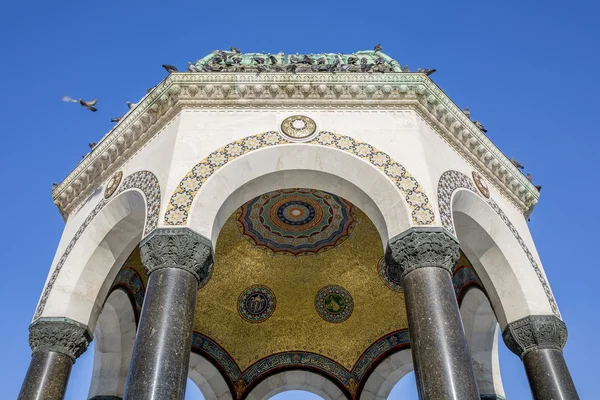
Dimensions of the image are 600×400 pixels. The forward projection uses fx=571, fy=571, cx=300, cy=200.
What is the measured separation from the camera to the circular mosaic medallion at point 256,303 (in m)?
11.1

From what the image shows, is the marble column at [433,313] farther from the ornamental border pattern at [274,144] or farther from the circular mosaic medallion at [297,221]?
the circular mosaic medallion at [297,221]

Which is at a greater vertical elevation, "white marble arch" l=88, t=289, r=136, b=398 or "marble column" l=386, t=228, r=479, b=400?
"white marble arch" l=88, t=289, r=136, b=398

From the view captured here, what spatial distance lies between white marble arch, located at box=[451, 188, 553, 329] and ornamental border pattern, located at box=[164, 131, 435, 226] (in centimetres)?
103

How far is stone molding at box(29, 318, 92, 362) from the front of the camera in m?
6.88

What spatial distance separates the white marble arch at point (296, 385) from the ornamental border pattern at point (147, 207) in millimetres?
Answer: 4875

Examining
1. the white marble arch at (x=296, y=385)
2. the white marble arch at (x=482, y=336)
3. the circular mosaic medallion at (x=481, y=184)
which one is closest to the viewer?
the circular mosaic medallion at (x=481, y=184)

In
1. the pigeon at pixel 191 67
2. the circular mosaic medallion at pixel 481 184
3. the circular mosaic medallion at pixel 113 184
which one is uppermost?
the pigeon at pixel 191 67

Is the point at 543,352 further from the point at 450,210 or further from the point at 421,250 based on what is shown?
the point at 421,250

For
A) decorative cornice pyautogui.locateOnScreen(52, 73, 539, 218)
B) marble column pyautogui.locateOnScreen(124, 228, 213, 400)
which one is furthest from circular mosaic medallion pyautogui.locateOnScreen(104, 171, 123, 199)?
marble column pyautogui.locateOnScreen(124, 228, 213, 400)

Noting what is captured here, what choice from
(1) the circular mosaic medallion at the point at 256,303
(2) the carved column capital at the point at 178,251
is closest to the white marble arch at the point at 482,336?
(1) the circular mosaic medallion at the point at 256,303

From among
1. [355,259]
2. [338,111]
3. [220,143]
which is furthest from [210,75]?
[355,259]

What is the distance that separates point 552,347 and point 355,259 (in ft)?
14.0

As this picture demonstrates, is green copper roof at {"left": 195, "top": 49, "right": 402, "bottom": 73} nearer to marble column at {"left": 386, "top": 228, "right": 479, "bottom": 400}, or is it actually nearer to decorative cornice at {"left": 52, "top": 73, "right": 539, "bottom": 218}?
decorative cornice at {"left": 52, "top": 73, "right": 539, "bottom": 218}

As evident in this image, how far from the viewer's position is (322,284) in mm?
11078
